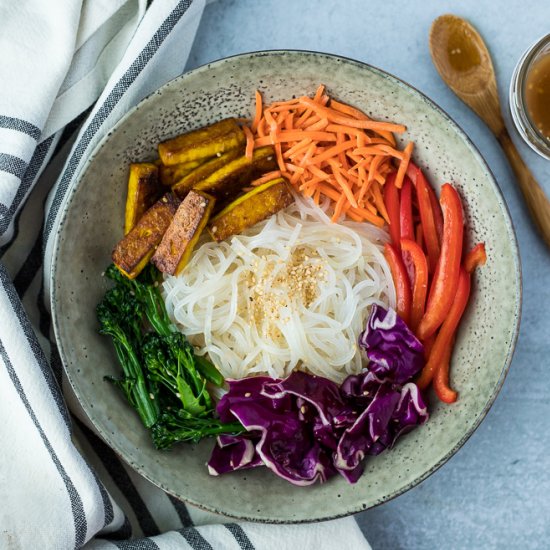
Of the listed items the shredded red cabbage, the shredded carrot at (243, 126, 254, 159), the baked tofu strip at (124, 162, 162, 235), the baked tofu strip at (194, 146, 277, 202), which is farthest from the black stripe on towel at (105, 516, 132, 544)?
the shredded carrot at (243, 126, 254, 159)

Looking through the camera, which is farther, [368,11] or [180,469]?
[368,11]

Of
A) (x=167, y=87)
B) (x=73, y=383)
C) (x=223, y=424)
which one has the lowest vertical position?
(x=223, y=424)

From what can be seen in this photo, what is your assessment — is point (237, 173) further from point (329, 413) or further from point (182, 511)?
point (182, 511)

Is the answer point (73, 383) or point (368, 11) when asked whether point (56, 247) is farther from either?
point (368, 11)

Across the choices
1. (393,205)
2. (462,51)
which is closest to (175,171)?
(393,205)

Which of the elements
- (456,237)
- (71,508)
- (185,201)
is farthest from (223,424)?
(456,237)

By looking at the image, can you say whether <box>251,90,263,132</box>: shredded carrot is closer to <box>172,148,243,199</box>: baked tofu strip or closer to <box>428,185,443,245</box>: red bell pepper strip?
<box>172,148,243,199</box>: baked tofu strip
